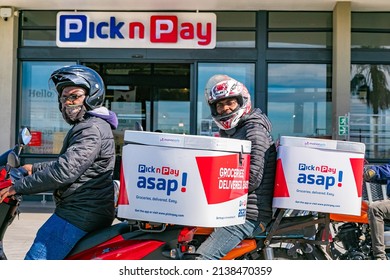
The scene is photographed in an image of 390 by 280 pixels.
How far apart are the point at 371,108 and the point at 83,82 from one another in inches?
384

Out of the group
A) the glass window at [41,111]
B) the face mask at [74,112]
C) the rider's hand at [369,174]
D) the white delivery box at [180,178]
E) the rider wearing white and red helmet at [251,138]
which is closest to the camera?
the white delivery box at [180,178]

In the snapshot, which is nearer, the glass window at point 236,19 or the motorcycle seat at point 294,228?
the motorcycle seat at point 294,228

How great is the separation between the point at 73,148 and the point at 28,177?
0.98 ft

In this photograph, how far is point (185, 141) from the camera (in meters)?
2.63

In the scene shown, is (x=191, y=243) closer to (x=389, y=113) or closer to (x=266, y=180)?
(x=266, y=180)

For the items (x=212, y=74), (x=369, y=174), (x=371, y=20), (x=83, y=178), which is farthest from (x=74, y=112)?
(x=371, y=20)

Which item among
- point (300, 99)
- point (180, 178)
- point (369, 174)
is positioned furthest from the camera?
point (300, 99)

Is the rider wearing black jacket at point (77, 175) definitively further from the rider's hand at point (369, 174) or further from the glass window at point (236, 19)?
the glass window at point (236, 19)

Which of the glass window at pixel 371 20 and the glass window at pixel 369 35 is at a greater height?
the glass window at pixel 371 20

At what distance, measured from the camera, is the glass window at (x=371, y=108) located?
1152cm

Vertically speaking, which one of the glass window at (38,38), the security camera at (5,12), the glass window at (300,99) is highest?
the security camera at (5,12)

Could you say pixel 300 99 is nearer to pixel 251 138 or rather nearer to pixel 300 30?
pixel 300 30

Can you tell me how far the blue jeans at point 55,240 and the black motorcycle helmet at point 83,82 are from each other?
2.36ft

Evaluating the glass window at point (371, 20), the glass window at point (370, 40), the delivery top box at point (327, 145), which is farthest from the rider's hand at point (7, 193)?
the glass window at point (371, 20)
